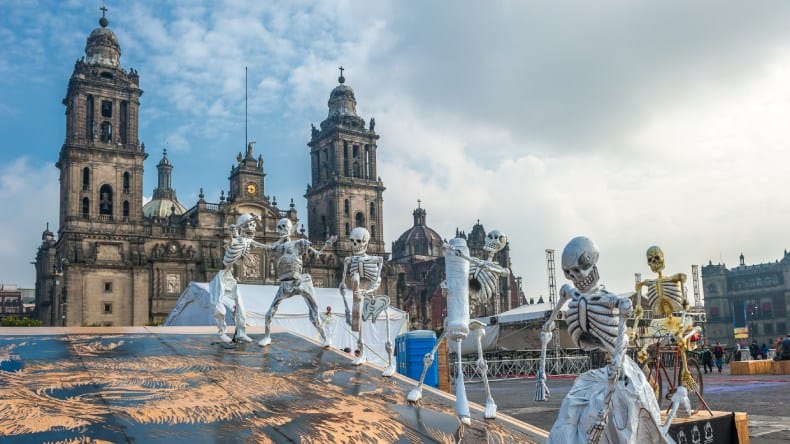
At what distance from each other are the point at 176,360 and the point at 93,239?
48.2m

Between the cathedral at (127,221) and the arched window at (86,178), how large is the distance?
4.2 inches

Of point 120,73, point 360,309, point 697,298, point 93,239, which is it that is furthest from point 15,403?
point 120,73

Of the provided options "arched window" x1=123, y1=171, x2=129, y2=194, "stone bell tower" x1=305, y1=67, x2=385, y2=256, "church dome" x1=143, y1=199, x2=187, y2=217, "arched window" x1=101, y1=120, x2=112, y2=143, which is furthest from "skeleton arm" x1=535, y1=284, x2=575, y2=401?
"church dome" x1=143, y1=199, x2=187, y2=217

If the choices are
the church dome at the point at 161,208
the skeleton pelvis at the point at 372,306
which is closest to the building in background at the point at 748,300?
the church dome at the point at 161,208

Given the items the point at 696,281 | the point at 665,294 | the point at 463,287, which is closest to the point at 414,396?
the point at 463,287

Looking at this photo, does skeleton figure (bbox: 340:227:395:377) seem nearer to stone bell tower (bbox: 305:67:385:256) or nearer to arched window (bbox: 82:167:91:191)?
arched window (bbox: 82:167:91:191)

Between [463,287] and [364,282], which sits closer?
[463,287]

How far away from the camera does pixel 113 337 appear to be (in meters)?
12.6

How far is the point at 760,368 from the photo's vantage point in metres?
27.5

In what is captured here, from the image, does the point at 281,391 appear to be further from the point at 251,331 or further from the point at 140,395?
the point at 251,331

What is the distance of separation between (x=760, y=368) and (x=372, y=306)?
22.6 metres

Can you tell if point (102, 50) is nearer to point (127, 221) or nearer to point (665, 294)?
point (127, 221)

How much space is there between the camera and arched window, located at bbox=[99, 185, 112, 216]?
5556 centimetres

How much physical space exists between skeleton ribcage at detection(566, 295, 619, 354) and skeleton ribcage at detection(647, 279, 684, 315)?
8.90 ft
